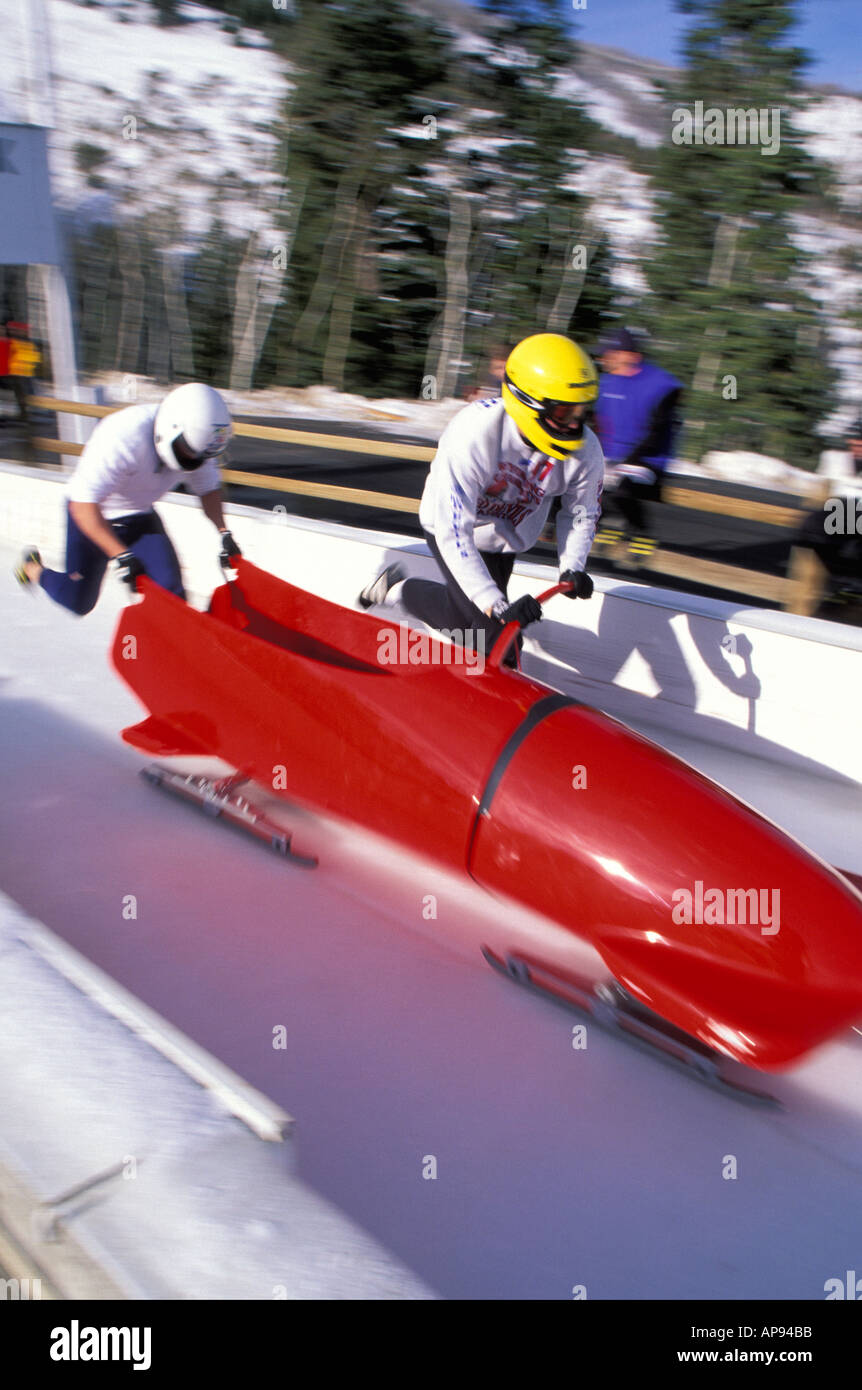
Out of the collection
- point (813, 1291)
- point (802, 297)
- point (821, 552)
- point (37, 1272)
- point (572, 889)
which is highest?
point (802, 297)

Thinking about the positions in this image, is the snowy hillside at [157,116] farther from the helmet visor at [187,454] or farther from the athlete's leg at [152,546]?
the helmet visor at [187,454]

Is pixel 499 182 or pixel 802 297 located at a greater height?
pixel 499 182

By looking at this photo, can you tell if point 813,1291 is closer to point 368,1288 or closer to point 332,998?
point 368,1288

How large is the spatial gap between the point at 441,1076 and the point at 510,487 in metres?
1.53

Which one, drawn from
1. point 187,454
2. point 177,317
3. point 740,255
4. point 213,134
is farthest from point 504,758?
point 213,134

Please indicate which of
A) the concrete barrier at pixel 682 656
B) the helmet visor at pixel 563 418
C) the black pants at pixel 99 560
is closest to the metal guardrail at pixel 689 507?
the concrete barrier at pixel 682 656

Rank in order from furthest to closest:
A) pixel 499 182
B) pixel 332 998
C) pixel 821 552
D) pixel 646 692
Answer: pixel 499 182 < pixel 821 552 < pixel 646 692 < pixel 332 998

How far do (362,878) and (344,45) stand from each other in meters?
18.2

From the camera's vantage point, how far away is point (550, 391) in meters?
2.47

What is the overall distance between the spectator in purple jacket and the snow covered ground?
2.15m

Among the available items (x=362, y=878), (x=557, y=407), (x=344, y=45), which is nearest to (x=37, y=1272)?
(x=362, y=878)

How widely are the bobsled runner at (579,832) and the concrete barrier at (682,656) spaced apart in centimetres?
114

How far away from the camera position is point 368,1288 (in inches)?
48.8

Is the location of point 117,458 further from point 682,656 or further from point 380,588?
point 682,656
